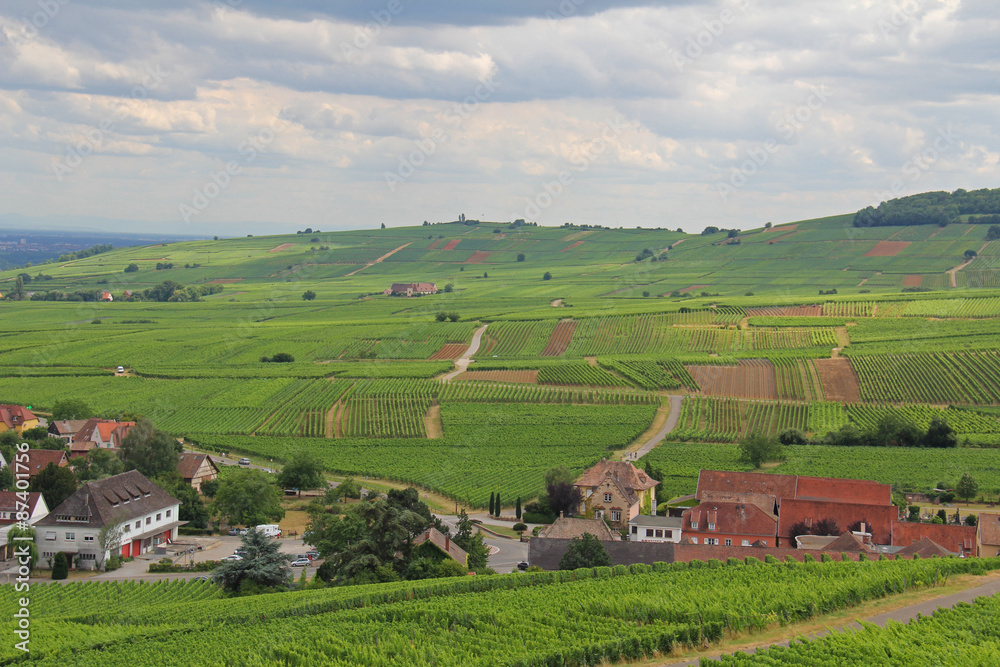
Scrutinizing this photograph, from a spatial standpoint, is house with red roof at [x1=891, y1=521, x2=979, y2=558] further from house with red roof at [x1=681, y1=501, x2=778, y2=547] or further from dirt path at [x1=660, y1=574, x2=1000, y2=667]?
dirt path at [x1=660, y1=574, x2=1000, y2=667]

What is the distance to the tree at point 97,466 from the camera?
52719mm

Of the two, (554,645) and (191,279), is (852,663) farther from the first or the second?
(191,279)

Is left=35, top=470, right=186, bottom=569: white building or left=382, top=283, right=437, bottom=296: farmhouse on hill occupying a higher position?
left=382, top=283, right=437, bottom=296: farmhouse on hill

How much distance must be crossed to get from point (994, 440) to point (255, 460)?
53269 mm

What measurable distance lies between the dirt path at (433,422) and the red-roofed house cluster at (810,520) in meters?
27.5

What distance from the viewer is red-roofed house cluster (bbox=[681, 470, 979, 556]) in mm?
41125

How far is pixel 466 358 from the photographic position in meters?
101

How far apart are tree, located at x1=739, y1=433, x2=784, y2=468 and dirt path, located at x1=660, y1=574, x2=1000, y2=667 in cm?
3193

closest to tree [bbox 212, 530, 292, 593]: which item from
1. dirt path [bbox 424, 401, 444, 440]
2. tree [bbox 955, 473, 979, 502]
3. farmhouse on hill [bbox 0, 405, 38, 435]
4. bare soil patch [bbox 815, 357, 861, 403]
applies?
dirt path [bbox 424, 401, 444, 440]

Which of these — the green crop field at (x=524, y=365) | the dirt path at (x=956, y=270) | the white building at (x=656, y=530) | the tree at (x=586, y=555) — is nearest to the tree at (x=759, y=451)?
the green crop field at (x=524, y=365)

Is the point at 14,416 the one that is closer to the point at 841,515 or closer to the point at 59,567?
the point at 59,567

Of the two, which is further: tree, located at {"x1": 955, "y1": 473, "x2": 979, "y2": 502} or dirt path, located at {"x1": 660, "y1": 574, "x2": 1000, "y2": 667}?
tree, located at {"x1": 955, "y1": 473, "x2": 979, "y2": 502}

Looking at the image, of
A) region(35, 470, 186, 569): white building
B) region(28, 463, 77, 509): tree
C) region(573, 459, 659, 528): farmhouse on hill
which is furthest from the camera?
region(573, 459, 659, 528): farmhouse on hill

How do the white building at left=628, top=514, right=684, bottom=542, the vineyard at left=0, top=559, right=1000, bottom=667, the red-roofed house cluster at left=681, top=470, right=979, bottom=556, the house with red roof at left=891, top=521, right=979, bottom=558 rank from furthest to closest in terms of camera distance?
1. the white building at left=628, top=514, right=684, bottom=542
2. the red-roofed house cluster at left=681, top=470, right=979, bottom=556
3. the house with red roof at left=891, top=521, right=979, bottom=558
4. the vineyard at left=0, top=559, right=1000, bottom=667
